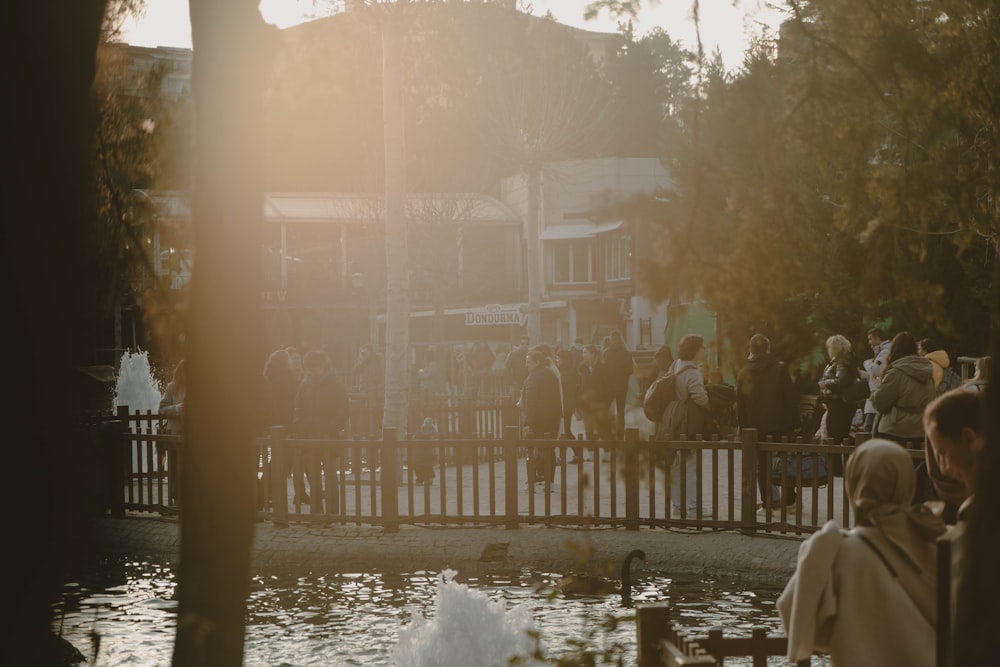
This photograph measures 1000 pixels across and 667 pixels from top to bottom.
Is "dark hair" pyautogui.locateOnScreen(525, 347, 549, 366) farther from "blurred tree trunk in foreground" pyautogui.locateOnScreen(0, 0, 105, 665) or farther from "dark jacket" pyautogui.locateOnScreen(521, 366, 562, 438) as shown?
"blurred tree trunk in foreground" pyautogui.locateOnScreen(0, 0, 105, 665)

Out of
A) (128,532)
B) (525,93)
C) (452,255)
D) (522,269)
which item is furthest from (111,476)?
(522,269)

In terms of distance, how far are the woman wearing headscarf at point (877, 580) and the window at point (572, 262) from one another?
192ft

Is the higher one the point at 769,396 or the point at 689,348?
the point at 689,348

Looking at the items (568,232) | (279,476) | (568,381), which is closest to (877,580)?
(279,476)

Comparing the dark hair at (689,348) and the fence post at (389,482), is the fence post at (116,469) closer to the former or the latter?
the fence post at (389,482)

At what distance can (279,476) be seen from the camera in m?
13.2

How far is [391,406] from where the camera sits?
20.4 meters

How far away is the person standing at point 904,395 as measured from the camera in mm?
11695

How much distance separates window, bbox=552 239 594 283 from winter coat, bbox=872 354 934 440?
50.7m

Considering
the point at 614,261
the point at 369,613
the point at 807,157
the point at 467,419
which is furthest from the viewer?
the point at 614,261

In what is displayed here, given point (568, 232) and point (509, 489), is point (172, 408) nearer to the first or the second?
point (509, 489)

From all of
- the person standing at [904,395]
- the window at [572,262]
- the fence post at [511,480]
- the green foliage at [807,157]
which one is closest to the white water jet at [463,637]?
the green foliage at [807,157]

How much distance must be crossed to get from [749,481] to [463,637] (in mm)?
4310

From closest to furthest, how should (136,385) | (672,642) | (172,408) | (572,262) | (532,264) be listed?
(672,642) → (172,408) → (136,385) → (532,264) → (572,262)
